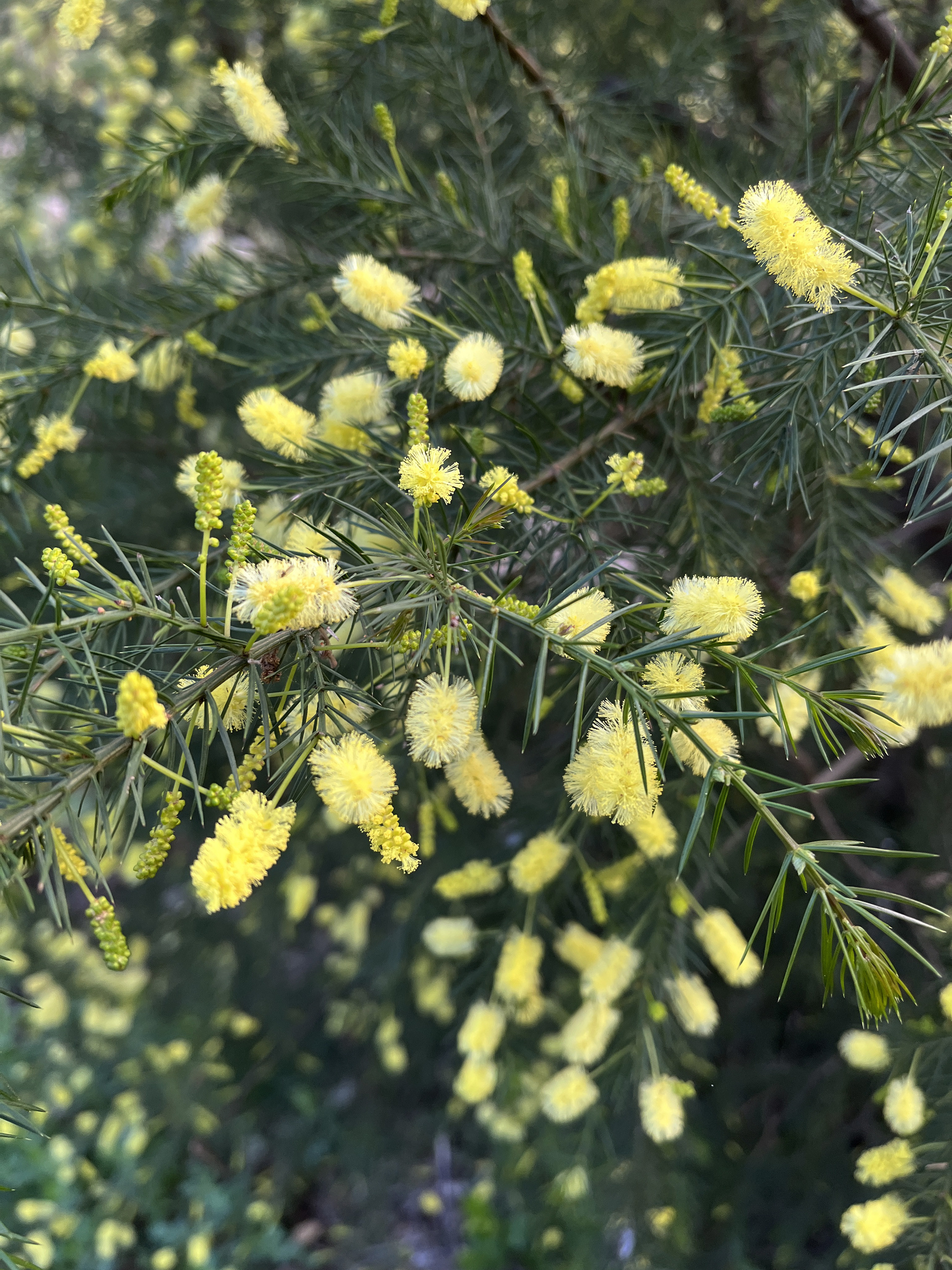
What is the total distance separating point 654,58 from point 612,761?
104cm

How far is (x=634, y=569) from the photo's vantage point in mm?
536

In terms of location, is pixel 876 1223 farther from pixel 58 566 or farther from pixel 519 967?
pixel 58 566

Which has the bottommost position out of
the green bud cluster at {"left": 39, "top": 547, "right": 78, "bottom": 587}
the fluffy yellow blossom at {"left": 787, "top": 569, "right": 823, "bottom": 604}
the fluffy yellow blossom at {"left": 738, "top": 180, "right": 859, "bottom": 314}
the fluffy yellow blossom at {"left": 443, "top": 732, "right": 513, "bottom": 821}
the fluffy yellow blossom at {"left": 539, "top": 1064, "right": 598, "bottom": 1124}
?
the fluffy yellow blossom at {"left": 539, "top": 1064, "right": 598, "bottom": 1124}

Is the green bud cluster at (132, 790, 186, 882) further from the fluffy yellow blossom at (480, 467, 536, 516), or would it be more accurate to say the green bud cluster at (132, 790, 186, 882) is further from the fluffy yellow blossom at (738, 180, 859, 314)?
the fluffy yellow blossom at (738, 180, 859, 314)

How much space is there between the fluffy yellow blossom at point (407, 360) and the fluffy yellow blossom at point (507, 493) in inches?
3.5

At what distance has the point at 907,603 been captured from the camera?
56cm

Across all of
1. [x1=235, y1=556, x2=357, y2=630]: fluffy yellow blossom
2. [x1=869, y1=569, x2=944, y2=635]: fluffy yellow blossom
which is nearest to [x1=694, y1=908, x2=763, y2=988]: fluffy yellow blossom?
[x1=869, y1=569, x2=944, y2=635]: fluffy yellow blossom

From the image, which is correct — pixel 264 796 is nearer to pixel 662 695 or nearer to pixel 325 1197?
pixel 662 695

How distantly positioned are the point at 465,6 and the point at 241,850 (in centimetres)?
51

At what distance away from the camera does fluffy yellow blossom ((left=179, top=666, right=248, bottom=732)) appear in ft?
1.04

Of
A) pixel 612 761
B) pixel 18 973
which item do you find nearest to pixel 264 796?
pixel 612 761

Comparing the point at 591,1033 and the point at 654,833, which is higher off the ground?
the point at 654,833

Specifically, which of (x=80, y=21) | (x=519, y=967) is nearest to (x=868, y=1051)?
(x=519, y=967)

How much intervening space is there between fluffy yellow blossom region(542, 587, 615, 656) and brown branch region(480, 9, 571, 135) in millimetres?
455
